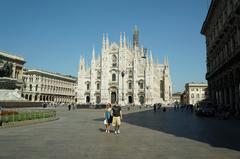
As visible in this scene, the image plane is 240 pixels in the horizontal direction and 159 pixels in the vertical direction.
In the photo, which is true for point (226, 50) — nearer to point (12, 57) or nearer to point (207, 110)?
point (207, 110)

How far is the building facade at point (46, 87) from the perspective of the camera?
86831 mm

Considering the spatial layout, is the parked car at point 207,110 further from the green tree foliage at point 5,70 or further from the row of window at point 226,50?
the green tree foliage at point 5,70

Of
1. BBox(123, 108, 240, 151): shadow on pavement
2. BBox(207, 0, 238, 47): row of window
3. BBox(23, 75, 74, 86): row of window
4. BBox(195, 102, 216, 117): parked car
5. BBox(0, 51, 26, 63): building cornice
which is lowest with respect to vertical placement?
BBox(123, 108, 240, 151): shadow on pavement

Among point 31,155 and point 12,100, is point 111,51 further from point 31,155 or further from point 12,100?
point 31,155

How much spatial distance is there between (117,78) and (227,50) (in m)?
53.2

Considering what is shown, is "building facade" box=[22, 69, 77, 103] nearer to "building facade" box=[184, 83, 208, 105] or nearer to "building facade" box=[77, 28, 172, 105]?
"building facade" box=[77, 28, 172, 105]

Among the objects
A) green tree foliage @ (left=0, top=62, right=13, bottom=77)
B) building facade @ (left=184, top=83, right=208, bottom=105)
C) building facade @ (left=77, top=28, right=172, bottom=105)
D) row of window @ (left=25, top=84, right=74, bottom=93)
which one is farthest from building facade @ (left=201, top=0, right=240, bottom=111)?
building facade @ (left=184, top=83, right=208, bottom=105)

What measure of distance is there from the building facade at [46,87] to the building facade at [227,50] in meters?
67.6

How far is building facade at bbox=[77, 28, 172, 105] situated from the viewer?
251 feet

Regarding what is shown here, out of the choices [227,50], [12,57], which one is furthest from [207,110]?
[12,57]

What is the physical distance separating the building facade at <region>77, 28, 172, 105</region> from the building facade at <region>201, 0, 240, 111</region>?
39.2 metres

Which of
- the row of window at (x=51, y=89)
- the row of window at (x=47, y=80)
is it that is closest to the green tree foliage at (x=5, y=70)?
the row of window at (x=47, y=80)

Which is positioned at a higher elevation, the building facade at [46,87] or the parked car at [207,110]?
the building facade at [46,87]

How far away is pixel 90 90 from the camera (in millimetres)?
80625
